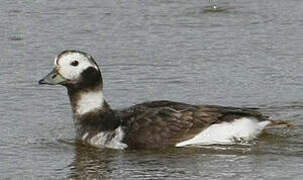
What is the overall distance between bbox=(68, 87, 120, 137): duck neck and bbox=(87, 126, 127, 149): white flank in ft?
0.45

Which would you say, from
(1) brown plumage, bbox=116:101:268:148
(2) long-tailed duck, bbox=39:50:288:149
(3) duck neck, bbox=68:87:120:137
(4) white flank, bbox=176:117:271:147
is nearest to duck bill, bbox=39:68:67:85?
(2) long-tailed duck, bbox=39:50:288:149

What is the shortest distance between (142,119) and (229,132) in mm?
747

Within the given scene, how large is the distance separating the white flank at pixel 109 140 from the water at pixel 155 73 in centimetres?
9

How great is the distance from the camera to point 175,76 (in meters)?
12.4

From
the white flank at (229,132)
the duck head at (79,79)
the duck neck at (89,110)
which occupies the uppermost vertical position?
the duck head at (79,79)

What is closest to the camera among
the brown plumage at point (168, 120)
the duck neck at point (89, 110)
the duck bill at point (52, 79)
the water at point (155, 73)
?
the water at point (155, 73)

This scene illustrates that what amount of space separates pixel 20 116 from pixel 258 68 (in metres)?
2.79

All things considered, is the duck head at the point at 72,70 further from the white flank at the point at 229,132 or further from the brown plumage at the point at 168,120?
the white flank at the point at 229,132

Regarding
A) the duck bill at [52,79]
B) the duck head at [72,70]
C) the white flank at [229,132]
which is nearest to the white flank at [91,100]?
the duck head at [72,70]

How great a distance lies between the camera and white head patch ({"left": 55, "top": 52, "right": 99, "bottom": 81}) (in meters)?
10.6

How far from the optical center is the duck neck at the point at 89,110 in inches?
421

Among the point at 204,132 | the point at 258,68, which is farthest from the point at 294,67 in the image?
the point at 204,132

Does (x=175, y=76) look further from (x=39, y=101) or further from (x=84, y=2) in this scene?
(x=84, y=2)

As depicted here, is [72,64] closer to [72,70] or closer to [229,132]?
[72,70]
